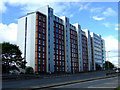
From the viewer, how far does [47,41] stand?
74.4 m

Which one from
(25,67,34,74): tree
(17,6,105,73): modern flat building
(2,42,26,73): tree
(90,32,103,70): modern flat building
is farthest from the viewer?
(90,32,103,70): modern flat building

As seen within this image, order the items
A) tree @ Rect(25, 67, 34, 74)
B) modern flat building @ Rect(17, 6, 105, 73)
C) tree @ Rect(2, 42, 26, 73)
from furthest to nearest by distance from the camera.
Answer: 1. modern flat building @ Rect(17, 6, 105, 73)
2. tree @ Rect(25, 67, 34, 74)
3. tree @ Rect(2, 42, 26, 73)

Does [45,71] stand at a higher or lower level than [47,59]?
lower

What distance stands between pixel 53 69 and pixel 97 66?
64178mm

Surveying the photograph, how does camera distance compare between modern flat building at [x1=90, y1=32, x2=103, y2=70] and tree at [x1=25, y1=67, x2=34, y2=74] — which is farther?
modern flat building at [x1=90, y1=32, x2=103, y2=70]

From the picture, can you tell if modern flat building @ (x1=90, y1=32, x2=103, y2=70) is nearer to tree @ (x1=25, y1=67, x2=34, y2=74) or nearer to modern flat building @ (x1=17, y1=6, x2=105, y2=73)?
modern flat building @ (x1=17, y1=6, x2=105, y2=73)

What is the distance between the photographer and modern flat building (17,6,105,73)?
70.3 meters

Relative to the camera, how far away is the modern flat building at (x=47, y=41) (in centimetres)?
7031

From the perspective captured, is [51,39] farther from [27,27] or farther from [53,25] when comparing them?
[27,27]

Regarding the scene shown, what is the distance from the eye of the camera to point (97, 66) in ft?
420

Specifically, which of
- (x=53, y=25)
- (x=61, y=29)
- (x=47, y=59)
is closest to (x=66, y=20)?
(x=61, y=29)

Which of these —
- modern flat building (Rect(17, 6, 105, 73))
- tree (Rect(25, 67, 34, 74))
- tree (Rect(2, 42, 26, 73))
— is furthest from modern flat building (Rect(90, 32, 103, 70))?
tree (Rect(2, 42, 26, 73))

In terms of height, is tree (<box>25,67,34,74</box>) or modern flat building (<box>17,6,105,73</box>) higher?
modern flat building (<box>17,6,105,73</box>)

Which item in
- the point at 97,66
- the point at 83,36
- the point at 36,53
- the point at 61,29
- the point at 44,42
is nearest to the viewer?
the point at 36,53
